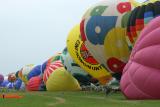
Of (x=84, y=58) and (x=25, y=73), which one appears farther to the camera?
(x=25, y=73)

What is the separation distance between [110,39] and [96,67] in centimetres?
426

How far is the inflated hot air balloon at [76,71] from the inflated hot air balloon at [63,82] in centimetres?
110

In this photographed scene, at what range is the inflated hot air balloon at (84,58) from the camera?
1163 inches

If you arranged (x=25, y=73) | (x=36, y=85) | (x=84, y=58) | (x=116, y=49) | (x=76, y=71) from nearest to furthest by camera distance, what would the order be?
(x=116, y=49), (x=84, y=58), (x=76, y=71), (x=36, y=85), (x=25, y=73)

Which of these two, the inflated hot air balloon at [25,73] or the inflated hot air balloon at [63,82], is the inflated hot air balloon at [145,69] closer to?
the inflated hot air balloon at [63,82]

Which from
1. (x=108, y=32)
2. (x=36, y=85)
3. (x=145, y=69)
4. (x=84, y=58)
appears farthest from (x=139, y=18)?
(x=36, y=85)

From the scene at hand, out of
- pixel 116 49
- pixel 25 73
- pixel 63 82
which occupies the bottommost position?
pixel 63 82

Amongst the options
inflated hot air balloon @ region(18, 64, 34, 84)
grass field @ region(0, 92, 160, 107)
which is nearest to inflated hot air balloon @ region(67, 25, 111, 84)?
grass field @ region(0, 92, 160, 107)

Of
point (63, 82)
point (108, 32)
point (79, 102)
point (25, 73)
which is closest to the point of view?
point (79, 102)

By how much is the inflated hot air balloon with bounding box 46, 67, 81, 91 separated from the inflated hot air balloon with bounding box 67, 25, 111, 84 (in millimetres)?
4342

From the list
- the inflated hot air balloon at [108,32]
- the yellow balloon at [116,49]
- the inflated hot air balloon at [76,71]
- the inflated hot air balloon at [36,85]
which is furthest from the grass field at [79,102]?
the inflated hot air balloon at [36,85]

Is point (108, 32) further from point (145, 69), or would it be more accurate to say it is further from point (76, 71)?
point (76, 71)

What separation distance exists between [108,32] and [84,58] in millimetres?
6181

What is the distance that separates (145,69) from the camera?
18266 millimetres
